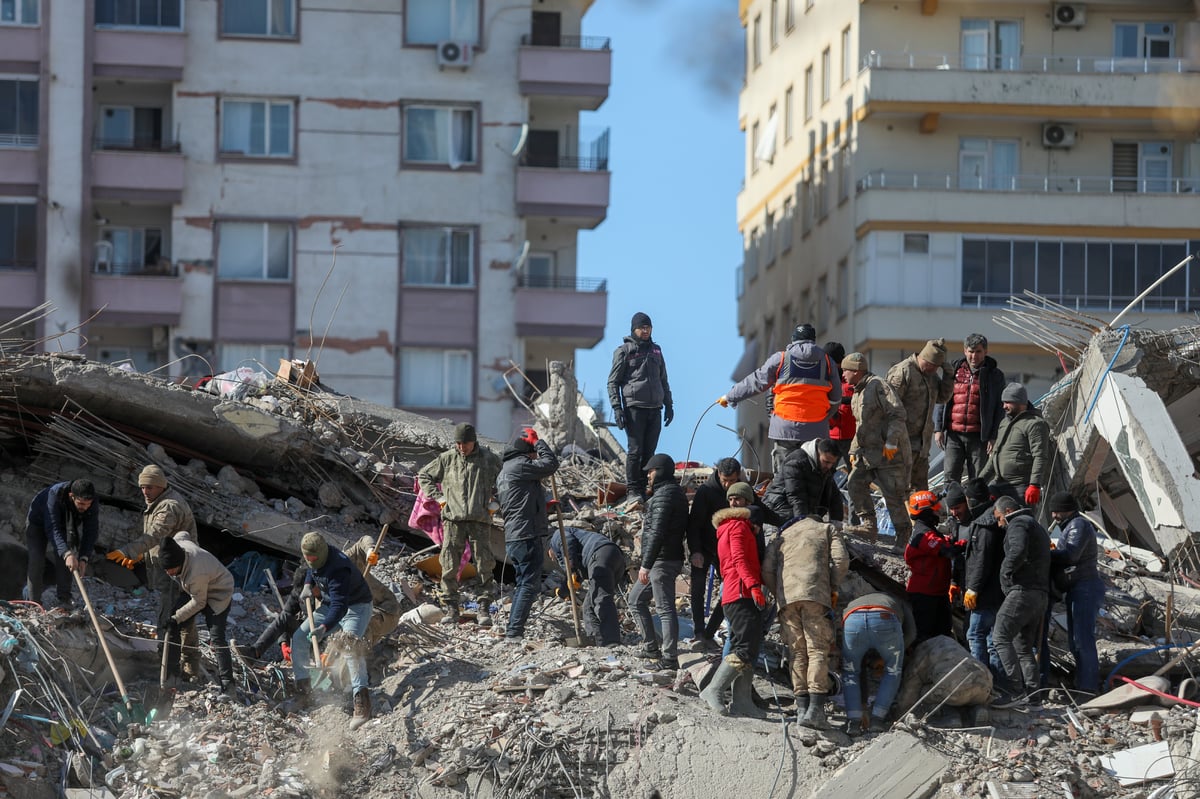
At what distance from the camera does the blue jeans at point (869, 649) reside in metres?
14.4

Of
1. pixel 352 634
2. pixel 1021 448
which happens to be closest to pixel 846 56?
pixel 1021 448

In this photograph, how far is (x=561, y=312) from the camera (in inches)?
1371

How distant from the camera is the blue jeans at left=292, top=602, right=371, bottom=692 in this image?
14930mm

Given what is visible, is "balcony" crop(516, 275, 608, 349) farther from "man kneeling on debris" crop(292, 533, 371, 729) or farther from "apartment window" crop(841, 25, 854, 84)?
"man kneeling on debris" crop(292, 533, 371, 729)

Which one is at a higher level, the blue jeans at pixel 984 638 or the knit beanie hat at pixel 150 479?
the knit beanie hat at pixel 150 479

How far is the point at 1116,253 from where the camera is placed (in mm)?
36969

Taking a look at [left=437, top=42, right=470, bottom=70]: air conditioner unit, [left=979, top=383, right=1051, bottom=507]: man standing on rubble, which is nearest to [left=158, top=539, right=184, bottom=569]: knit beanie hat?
[left=979, top=383, right=1051, bottom=507]: man standing on rubble

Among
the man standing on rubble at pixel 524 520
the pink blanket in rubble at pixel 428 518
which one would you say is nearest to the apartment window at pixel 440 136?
the pink blanket in rubble at pixel 428 518

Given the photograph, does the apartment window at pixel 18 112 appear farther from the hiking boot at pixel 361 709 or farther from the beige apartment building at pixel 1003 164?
the hiking boot at pixel 361 709

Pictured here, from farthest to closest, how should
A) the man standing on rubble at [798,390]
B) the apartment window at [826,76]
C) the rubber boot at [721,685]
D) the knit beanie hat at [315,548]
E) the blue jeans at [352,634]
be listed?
1. the apartment window at [826,76]
2. the man standing on rubble at [798,390]
3. the blue jeans at [352,634]
4. the knit beanie hat at [315,548]
5. the rubber boot at [721,685]

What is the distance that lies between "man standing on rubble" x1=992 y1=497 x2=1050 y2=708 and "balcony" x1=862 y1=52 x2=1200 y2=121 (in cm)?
2250

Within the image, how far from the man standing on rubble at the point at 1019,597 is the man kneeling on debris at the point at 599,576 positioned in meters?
2.88

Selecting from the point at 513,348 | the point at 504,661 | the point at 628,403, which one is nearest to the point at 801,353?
the point at 628,403

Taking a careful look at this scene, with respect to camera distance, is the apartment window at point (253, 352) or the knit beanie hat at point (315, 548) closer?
the knit beanie hat at point (315, 548)
